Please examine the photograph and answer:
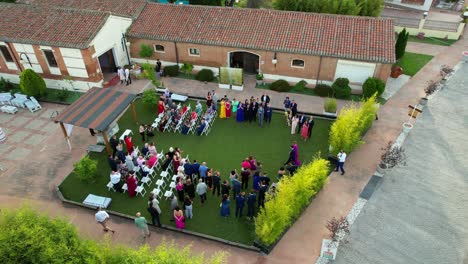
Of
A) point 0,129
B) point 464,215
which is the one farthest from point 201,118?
point 464,215

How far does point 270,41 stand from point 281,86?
301cm

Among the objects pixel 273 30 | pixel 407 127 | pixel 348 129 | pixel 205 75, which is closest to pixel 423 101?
pixel 407 127

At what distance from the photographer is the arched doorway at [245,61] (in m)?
23.8

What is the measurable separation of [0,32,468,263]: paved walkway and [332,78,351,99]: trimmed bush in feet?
4.82

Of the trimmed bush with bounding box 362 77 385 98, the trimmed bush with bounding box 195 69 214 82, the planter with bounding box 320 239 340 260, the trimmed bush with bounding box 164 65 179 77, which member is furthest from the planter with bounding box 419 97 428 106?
the trimmed bush with bounding box 164 65 179 77

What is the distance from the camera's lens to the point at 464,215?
1473 cm

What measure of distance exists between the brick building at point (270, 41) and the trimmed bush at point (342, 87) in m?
0.62

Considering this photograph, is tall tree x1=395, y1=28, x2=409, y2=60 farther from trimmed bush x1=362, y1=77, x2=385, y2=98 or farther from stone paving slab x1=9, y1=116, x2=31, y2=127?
stone paving slab x1=9, y1=116, x2=31, y2=127

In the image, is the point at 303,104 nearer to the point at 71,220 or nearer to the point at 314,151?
the point at 314,151

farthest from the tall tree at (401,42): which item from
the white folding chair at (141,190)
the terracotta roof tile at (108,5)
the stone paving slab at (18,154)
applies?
the stone paving slab at (18,154)

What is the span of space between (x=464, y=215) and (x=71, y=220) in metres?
16.8

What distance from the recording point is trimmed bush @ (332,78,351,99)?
70.6 ft

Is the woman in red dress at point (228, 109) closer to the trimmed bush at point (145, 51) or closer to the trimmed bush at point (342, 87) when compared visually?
the trimmed bush at point (342, 87)

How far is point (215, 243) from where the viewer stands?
13.7 m
